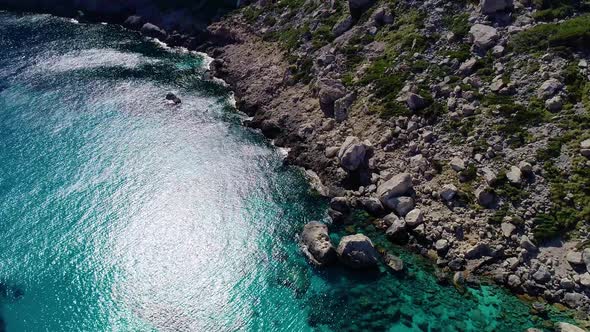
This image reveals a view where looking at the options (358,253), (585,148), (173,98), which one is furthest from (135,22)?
(585,148)

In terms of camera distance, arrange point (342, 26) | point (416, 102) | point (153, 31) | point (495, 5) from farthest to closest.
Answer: point (153, 31)
point (342, 26)
point (495, 5)
point (416, 102)

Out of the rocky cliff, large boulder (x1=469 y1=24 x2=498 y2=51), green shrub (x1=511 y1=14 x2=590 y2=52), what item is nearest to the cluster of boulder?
the rocky cliff

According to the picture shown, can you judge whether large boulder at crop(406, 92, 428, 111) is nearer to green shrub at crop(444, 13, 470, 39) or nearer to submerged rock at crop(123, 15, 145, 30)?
green shrub at crop(444, 13, 470, 39)

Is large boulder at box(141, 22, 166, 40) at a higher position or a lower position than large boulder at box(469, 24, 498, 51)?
lower

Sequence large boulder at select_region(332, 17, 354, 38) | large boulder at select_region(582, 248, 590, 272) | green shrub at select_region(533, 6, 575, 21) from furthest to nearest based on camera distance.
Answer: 1. large boulder at select_region(332, 17, 354, 38)
2. green shrub at select_region(533, 6, 575, 21)
3. large boulder at select_region(582, 248, 590, 272)

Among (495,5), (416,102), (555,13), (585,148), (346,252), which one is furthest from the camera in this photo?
(495,5)

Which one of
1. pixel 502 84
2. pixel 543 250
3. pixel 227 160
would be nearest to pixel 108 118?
pixel 227 160

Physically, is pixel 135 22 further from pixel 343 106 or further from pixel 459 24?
pixel 459 24
